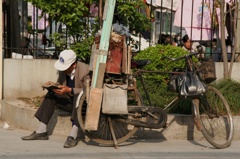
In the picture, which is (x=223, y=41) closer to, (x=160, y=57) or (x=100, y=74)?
(x=160, y=57)

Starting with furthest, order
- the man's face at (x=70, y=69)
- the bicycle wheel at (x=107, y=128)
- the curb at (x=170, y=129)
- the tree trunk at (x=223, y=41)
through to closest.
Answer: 1. the tree trunk at (x=223, y=41)
2. the curb at (x=170, y=129)
3. the man's face at (x=70, y=69)
4. the bicycle wheel at (x=107, y=128)

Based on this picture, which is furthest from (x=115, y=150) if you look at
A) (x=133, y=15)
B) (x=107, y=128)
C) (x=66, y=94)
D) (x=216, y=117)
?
(x=133, y=15)

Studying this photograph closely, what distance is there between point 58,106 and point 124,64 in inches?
42.0

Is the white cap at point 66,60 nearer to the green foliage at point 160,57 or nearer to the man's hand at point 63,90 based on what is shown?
the man's hand at point 63,90

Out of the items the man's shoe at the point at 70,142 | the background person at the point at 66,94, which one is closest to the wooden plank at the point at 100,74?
the background person at the point at 66,94

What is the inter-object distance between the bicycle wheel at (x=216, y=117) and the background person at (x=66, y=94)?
1.51 m

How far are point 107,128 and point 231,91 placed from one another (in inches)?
81.0

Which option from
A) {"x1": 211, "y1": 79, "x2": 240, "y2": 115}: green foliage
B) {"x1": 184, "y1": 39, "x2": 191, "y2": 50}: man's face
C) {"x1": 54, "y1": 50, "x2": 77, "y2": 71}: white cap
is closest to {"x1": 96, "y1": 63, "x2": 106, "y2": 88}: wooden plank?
{"x1": 54, "y1": 50, "x2": 77, "y2": 71}: white cap

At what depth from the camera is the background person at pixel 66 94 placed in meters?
6.51

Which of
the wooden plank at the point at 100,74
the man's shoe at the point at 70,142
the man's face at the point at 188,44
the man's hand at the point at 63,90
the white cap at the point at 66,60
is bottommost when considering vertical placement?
the man's shoe at the point at 70,142

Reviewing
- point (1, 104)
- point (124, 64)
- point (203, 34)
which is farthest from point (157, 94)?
point (1, 104)

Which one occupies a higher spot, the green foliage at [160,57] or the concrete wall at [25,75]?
the green foliage at [160,57]

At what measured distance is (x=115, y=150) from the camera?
252 inches

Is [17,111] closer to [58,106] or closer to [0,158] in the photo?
[58,106]
